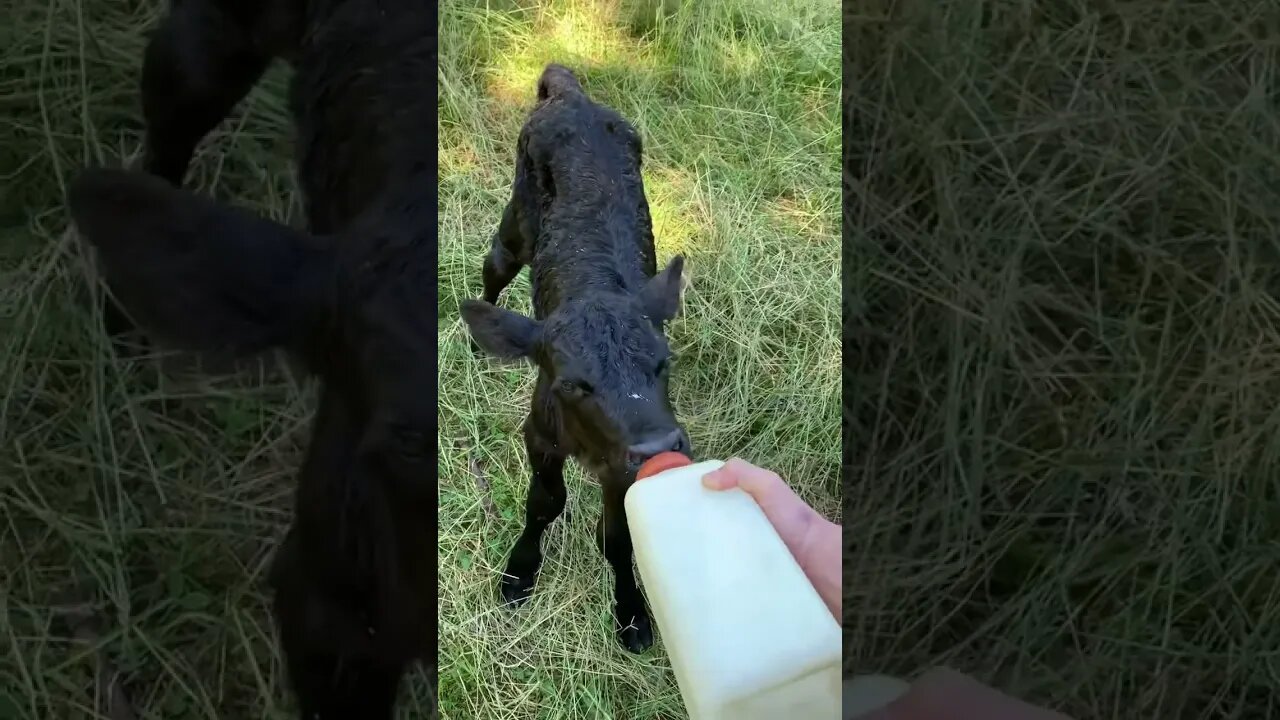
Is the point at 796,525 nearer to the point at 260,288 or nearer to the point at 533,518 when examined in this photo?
the point at 533,518

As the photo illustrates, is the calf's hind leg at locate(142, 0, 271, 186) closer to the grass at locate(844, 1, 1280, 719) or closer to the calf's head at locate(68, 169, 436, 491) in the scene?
the calf's head at locate(68, 169, 436, 491)

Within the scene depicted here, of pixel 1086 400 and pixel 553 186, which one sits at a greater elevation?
pixel 1086 400

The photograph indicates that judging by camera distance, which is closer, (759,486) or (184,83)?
(184,83)

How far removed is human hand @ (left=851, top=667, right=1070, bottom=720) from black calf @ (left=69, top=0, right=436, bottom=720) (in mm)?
900

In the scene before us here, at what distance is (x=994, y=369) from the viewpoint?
1.48 m

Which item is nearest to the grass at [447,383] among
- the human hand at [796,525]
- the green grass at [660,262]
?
the green grass at [660,262]

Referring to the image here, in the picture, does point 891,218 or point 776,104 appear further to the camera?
point 776,104

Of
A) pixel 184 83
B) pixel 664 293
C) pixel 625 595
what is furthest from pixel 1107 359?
pixel 184 83

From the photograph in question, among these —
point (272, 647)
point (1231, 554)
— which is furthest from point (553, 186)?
point (1231, 554)

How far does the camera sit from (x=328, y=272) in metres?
1.44

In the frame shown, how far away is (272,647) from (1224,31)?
1.91 m

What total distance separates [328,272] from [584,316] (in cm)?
56

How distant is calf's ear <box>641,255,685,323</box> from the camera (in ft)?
6.26

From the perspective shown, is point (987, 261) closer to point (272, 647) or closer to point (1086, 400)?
point (1086, 400)
